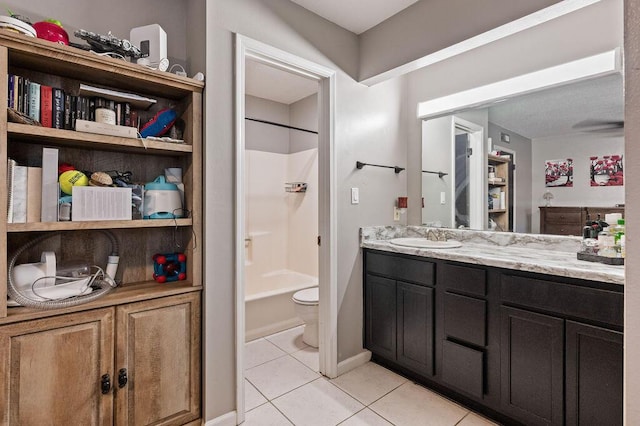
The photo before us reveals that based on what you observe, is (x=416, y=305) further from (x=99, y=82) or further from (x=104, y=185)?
(x=99, y=82)

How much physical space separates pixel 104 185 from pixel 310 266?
251 cm

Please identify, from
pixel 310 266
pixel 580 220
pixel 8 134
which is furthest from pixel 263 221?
pixel 580 220

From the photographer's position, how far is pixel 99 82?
5.15 feet

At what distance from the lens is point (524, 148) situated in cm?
221

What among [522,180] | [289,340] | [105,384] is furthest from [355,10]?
[289,340]

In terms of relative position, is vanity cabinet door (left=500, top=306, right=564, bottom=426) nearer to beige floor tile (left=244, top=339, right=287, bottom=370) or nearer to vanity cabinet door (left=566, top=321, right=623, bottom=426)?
vanity cabinet door (left=566, top=321, right=623, bottom=426)

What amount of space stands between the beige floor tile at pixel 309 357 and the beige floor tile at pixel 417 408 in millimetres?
591

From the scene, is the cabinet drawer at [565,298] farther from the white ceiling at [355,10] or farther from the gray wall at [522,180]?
the white ceiling at [355,10]

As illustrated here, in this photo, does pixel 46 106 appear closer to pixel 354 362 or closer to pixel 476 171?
pixel 354 362

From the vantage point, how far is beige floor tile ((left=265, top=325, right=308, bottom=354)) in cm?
268

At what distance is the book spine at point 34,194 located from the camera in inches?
50.9

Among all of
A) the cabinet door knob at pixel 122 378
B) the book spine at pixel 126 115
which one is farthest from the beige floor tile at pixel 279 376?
the book spine at pixel 126 115

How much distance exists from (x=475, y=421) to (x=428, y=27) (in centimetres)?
235

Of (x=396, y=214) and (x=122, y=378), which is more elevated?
(x=396, y=214)
